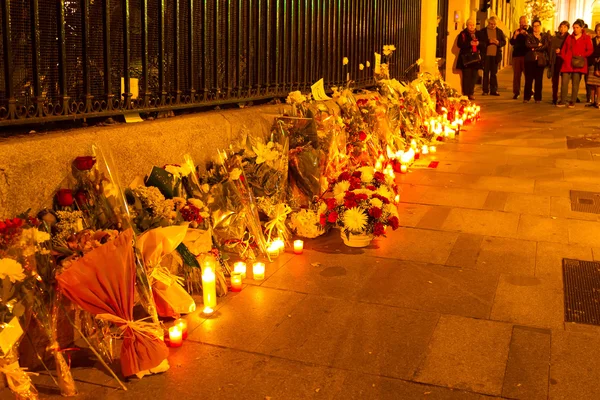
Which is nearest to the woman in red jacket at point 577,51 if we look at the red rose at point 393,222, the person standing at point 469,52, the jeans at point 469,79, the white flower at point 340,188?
the person standing at point 469,52

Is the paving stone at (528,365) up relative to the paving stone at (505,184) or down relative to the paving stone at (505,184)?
down

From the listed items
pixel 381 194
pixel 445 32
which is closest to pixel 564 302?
pixel 381 194

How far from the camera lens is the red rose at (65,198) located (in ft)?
13.8

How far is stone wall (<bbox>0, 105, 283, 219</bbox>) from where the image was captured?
407 cm

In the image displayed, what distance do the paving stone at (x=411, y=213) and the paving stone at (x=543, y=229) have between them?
2.96 ft

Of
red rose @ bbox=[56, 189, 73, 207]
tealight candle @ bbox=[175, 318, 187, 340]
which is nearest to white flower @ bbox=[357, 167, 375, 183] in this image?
tealight candle @ bbox=[175, 318, 187, 340]

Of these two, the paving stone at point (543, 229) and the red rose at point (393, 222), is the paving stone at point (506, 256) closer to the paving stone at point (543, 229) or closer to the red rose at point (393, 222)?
the paving stone at point (543, 229)

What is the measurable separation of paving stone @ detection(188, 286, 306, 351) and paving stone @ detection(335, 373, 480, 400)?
0.69m

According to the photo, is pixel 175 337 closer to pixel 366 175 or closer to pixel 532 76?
pixel 366 175

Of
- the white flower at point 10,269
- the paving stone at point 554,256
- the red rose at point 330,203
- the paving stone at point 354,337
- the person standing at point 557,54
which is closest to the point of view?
the white flower at point 10,269

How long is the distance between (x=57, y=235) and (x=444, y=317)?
89.8 inches

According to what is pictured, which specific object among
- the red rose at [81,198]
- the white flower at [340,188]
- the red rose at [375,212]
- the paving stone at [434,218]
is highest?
the red rose at [81,198]

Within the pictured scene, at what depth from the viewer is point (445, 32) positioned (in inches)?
733

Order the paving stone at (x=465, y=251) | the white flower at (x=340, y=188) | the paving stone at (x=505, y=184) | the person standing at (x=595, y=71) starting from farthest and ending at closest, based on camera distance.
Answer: the person standing at (x=595, y=71)
the paving stone at (x=505, y=184)
the white flower at (x=340, y=188)
the paving stone at (x=465, y=251)
